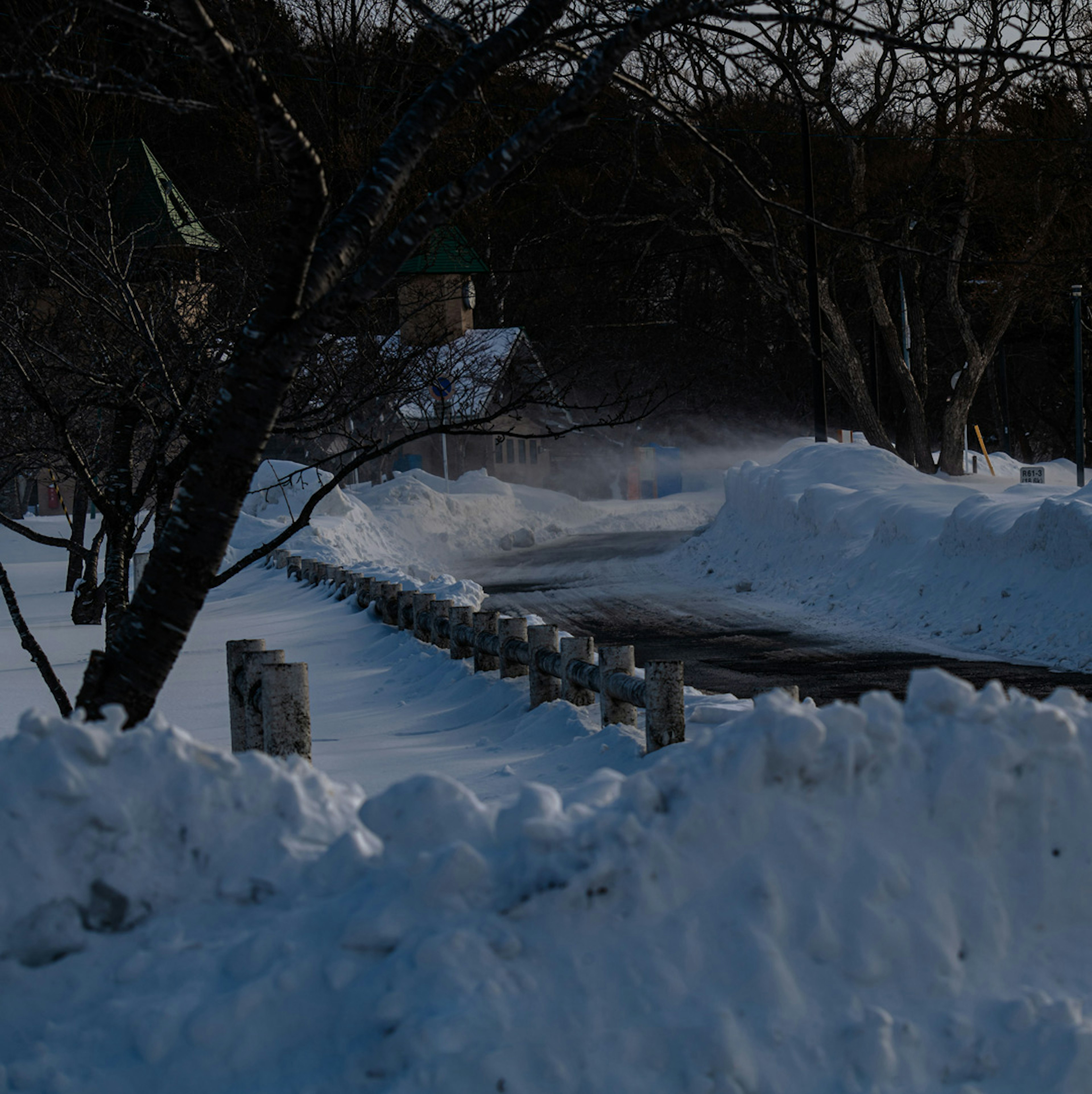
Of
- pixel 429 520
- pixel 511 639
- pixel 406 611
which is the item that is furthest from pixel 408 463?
pixel 511 639

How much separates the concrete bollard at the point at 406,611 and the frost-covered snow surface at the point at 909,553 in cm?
480

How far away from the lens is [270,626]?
44.0ft

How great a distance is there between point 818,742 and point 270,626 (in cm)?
1118

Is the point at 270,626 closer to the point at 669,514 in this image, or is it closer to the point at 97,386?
the point at 97,386

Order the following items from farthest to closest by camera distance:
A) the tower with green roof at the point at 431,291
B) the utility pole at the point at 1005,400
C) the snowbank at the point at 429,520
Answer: the utility pole at the point at 1005,400 → the snowbank at the point at 429,520 → the tower with green roof at the point at 431,291

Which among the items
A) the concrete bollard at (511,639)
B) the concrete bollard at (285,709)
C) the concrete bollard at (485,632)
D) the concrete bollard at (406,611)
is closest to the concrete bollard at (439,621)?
the concrete bollard at (485,632)

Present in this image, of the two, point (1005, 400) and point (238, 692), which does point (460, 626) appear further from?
point (1005, 400)

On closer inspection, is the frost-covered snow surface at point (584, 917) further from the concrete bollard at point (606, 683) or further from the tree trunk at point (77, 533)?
the tree trunk at point (77, 533)

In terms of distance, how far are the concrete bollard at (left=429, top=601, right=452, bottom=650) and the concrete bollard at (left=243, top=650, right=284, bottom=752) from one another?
3.63 metres

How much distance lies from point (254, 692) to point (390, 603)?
579 cm

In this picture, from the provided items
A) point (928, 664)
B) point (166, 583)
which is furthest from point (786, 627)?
point (166, 583)

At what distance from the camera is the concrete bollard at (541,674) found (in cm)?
782

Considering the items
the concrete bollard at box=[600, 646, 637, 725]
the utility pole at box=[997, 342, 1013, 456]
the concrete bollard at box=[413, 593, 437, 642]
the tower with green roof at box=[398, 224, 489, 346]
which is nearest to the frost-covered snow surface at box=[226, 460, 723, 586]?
the concrete bollard at box=[413, 593, 437, 642]

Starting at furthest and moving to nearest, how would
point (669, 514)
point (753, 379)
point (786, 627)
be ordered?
point (753, 379) → point (669, 514) → point (786, 627)
